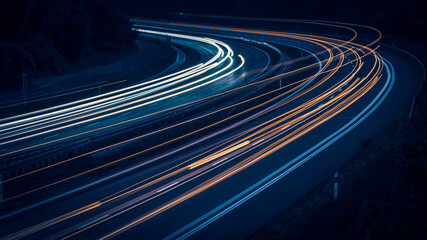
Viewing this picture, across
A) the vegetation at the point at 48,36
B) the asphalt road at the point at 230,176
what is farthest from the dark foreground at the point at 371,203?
the vegetation at the point at 48,36

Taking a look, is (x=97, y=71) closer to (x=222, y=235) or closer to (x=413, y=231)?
(x=222, y=235)

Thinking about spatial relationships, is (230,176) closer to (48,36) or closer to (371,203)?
(371,203)

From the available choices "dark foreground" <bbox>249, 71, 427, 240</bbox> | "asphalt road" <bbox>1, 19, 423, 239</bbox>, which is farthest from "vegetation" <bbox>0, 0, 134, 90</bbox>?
"dark foreground" <bbox>249, 71, 427, 240</bbox>

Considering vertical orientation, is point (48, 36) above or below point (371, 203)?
above

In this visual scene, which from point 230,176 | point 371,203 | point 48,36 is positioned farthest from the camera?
point 48,36

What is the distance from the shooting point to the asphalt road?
37.9 feet

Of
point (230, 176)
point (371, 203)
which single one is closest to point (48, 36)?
point (230, 176)

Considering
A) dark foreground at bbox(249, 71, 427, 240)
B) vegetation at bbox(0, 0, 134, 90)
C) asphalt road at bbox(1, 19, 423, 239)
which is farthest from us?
vegetation at bbox(0, 0, 134, 90)

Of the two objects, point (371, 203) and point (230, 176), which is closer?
point (371, 203)

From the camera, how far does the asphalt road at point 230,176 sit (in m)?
11.6

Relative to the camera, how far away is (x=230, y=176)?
14.7 m

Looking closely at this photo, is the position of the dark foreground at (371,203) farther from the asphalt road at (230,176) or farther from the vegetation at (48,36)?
the vegetation at (48,36)

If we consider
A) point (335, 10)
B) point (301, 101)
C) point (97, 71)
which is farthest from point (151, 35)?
point (301, 101)

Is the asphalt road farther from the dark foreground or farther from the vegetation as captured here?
the vegetation
